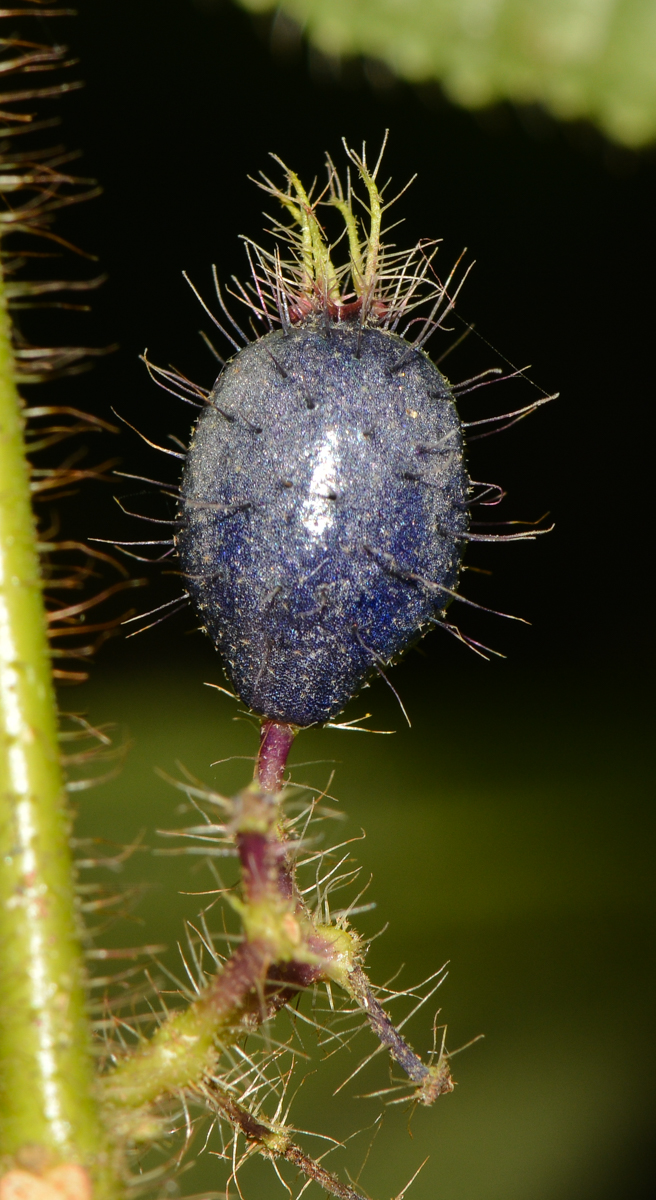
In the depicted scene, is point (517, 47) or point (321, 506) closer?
point (321, 506)

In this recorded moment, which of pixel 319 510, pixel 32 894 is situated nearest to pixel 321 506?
pixel 319 510

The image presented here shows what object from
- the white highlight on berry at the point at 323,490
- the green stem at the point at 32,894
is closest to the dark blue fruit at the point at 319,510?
the white highlight on berry at the point at 323,490

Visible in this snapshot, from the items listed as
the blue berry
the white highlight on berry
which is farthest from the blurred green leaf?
the white highlight on berry

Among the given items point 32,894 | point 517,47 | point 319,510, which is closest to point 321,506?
point 319,510

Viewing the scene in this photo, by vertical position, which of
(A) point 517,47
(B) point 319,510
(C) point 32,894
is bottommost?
(C) point 32,894

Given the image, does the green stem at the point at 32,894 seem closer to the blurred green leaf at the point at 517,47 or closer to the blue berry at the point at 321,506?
the blue berry at the point at 321,506

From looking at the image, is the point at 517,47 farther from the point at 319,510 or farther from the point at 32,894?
the point at 32,894

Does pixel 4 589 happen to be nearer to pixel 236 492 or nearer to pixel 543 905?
pixel 236 492

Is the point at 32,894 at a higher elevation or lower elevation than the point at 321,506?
lower
